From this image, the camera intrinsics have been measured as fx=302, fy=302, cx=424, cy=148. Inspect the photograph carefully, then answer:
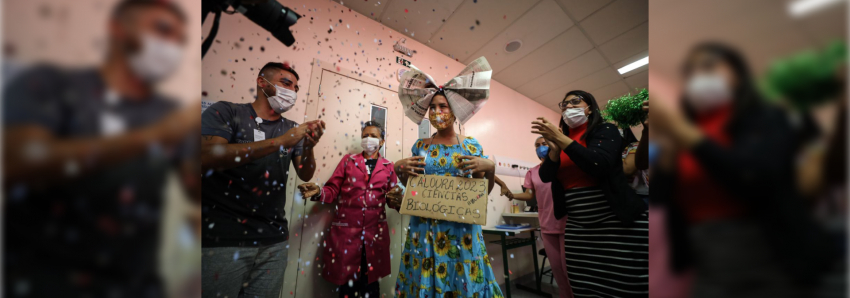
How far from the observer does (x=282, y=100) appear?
1.99 feet

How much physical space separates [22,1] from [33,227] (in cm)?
11

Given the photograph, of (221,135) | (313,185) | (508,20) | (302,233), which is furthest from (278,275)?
(508,20)

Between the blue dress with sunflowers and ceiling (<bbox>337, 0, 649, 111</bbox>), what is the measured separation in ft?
2.05

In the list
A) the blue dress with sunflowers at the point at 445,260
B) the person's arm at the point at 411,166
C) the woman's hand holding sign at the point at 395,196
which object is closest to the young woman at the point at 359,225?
the woman's hand holding sign at the point at 395,196

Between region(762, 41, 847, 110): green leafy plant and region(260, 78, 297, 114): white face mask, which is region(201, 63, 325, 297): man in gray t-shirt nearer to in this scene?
region(260, 78, 297, 114): white face mask

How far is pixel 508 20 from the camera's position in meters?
1.38

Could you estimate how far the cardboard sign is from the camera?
3.47 feet

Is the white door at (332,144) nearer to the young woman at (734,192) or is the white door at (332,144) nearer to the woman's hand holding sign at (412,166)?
the woman's hand holding sign at (412,166)

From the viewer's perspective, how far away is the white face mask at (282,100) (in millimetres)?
592

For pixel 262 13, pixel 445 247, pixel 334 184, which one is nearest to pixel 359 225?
pixel 334 184

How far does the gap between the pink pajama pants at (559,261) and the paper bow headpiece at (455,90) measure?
0.84 metres

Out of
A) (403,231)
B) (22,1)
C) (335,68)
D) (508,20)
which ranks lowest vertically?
(403,231)

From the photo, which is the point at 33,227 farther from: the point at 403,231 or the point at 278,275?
the point at 403,231

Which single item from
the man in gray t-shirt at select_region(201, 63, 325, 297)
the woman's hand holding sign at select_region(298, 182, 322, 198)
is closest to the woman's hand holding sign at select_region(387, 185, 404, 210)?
the woman's hand holding sign at select_region(298, 182, 322, 198)
